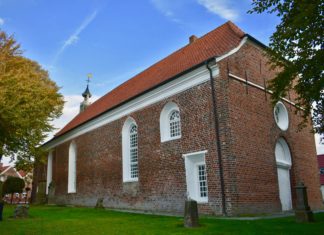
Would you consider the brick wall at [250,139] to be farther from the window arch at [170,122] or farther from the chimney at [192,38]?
the chimney at [192,38]

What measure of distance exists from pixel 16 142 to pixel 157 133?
8.49m

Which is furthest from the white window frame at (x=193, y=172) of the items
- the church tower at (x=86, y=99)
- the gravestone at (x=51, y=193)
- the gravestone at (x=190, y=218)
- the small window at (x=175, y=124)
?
the church tower at (x=86, y=99)

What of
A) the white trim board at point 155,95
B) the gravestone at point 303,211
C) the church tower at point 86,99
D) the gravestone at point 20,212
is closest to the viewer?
the gravestone at point 303,211

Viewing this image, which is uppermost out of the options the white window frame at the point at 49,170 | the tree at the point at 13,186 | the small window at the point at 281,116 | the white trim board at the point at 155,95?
the white trim board at the point at 155,95

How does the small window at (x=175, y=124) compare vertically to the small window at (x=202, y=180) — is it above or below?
above

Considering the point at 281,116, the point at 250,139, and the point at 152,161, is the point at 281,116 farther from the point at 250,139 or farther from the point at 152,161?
the point at 152,161

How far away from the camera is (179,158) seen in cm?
1480

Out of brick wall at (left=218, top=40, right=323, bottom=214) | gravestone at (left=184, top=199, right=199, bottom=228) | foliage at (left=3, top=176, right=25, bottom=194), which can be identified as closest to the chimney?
brick wall at (left=218, top=40, right=323, bottom=214)

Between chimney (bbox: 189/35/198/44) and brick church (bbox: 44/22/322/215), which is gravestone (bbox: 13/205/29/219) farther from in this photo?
chimney (bbox: 189/35/198/44)

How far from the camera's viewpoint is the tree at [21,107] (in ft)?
53.3

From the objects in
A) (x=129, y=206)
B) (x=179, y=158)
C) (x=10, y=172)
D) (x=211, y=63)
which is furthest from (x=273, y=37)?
(x=10, y=172)

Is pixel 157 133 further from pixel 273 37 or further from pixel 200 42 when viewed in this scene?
pixel 273 37

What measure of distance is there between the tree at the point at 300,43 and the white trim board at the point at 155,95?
373 centimetres

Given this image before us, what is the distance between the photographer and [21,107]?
16875 millimetres
